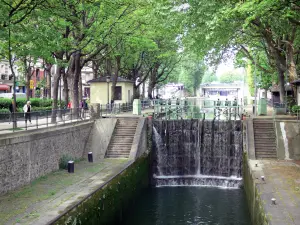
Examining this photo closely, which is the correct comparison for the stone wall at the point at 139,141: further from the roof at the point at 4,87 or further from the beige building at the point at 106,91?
the roof at the point at 4,87

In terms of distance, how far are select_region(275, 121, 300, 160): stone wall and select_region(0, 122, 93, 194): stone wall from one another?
13.1 meters

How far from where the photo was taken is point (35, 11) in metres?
21.0

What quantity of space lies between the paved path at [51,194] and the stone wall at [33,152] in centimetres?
46

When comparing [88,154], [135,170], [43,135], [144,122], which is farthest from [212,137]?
[43,135]

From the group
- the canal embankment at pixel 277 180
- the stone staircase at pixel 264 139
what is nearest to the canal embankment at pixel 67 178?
the canal embankment at pixel 277 180

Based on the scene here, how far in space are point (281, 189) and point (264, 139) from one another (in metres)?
9.41

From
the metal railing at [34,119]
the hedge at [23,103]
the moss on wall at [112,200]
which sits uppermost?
the hedge at [23,103]

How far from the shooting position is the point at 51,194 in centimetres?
1605

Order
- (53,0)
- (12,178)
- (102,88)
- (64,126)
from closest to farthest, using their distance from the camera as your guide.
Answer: (12,178)
(53,0)
(64,126)
(102,88)

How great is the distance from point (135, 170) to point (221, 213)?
19.3 ft

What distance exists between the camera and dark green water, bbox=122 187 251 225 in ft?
65.0

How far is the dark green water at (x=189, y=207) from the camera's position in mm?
19797

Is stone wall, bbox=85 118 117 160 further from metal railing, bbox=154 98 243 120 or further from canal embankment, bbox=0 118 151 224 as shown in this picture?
metal railing, bbox=154 98 243 120

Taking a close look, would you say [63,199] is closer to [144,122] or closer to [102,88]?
[144,122]
